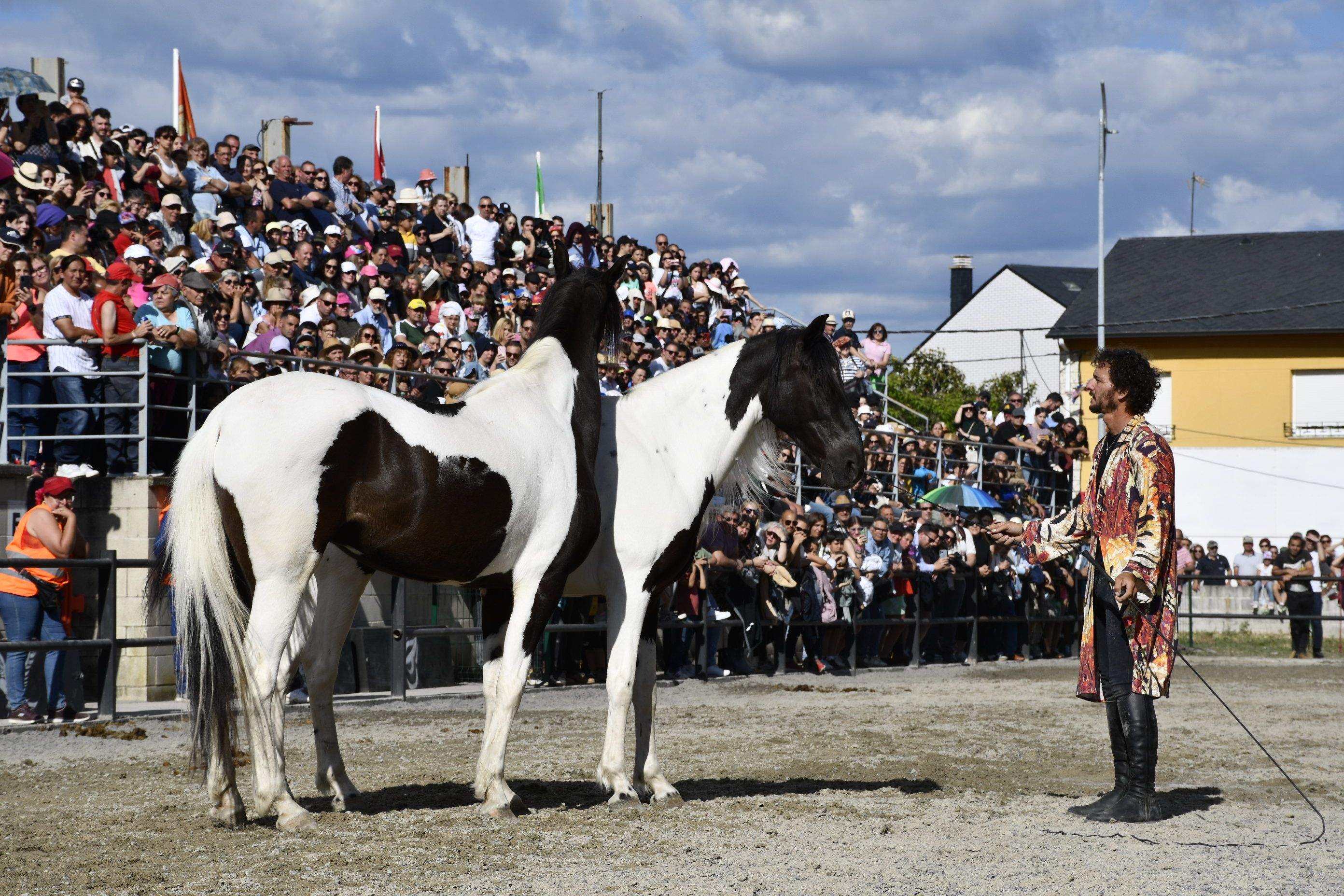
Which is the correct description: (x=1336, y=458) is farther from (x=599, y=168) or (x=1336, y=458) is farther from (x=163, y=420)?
(x=163, y=420)

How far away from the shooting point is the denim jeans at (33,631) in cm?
997

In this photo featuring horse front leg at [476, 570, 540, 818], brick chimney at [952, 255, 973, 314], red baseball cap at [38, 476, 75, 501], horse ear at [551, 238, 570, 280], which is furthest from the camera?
brick chimney at [952, 255, 973, 314]

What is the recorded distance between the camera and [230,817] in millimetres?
5855

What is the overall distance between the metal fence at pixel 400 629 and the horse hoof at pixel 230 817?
11.6ft

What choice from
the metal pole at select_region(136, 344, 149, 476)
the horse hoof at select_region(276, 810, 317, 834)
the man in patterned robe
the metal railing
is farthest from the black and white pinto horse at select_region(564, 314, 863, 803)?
the metal pole at select_region(136, 344, 149, 476)

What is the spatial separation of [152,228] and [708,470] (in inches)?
323

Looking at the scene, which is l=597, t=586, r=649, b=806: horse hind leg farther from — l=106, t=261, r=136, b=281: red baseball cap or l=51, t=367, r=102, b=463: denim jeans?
l=106, t=261, r=136, b=281: red baseball cap

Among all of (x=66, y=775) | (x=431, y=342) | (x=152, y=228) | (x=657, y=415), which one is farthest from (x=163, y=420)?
(x=657, y=415)

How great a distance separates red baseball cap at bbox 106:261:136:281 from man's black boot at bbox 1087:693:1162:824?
9085mm


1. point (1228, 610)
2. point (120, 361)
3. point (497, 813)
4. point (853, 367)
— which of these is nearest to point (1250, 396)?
point (1228, 610)

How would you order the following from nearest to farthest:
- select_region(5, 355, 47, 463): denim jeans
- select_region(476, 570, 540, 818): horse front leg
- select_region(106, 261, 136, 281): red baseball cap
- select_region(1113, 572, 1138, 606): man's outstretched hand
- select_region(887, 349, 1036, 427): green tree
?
select_region(1113, 572, 1138, 606): man's outstretched hand
select_region(476, 570, 540, 818): horse front leg
select_region(5, 355, 47, 463): denim jeans
select_region(106, 261, 136, 281): red baseball cap
select_region(887, 349, 1036, 427): green tree

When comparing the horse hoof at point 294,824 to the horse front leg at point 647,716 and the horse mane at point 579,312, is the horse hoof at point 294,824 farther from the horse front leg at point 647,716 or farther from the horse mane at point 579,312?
the horse mane at point 579,312

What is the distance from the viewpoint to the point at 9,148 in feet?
44.5

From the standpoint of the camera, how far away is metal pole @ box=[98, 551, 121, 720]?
10.1 m
